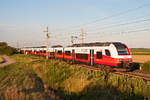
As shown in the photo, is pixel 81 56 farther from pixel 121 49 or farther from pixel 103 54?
pixel 121 49

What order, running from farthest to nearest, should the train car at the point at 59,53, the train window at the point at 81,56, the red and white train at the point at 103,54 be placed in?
1. the train car at the point at 59,53
2. the train window at the point at 81,56
3. the red and white train at the point at 103,54

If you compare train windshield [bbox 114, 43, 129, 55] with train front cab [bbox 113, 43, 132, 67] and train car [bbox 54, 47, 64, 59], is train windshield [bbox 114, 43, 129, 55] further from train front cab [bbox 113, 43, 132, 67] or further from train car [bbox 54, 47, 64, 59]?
train car [bbox 54, 47, 64, 59]

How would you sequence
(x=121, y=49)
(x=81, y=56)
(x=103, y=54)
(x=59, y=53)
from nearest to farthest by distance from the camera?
(x=121, y=49) → (x=103, y=54) → (x=81, y=56) → (x=59, y=53)

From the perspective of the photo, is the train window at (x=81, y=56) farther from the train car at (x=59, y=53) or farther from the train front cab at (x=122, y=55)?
the train car at (x=59, y=53)

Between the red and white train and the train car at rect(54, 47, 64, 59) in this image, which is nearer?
the red and white train

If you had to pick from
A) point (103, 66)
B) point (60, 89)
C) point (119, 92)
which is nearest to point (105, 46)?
point (103, 66)

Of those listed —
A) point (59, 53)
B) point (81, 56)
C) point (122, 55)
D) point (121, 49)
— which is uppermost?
point (121, 49)

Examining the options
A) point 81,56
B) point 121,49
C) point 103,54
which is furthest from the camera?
point 81,56

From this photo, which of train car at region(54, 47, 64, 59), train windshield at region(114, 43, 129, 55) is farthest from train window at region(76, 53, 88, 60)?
train car at region(54, 47, 64, 59)

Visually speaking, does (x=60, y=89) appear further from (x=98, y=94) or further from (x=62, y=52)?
(x=62, y=52)

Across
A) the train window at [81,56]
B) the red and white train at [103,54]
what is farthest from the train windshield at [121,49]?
the train window at [81,56]

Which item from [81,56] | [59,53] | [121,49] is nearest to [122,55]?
[121,49]

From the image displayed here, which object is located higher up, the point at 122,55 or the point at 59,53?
the point at 122,55

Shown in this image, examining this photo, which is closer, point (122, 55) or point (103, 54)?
point (122, 55)
